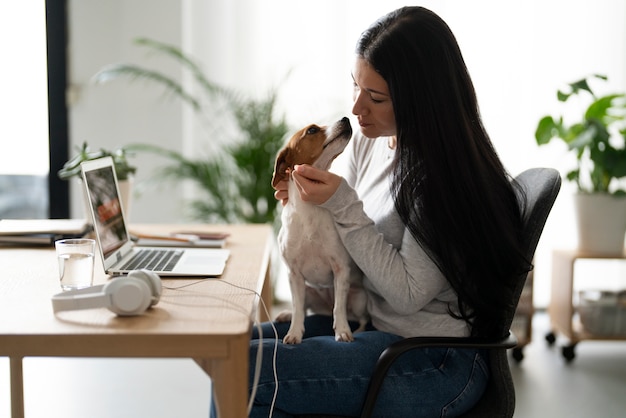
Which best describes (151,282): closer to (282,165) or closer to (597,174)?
(282,165)

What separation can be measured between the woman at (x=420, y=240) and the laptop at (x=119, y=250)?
353 millimetres

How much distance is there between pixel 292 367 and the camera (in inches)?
60.5

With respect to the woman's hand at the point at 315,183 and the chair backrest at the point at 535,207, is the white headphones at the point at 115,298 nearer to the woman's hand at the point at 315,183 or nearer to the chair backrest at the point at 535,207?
the woman's hand at the point at 315,183

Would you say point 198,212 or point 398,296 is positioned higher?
point 398,296

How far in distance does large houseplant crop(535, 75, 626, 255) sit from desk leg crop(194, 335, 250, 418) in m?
2.63

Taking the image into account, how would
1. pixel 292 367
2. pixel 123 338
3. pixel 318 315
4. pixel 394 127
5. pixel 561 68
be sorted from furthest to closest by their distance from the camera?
pixel 561 68 < pixel 318 315 < pixel 394 127 < pixel 292 367 < pixel 123 338

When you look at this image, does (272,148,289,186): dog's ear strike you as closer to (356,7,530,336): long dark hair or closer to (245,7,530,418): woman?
(245,7,530,418): woman

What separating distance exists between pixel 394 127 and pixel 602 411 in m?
1.81

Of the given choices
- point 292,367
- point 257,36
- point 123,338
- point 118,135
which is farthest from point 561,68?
point 123,338

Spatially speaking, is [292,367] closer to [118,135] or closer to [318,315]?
[318,315]

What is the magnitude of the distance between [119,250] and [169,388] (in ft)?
4.27

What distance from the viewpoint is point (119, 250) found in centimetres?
192

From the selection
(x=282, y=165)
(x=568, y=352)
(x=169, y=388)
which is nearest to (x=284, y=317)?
(x=282, y=165)

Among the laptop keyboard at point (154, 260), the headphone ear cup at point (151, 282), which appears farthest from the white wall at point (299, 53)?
the headphone ear cup at point (151, 282)
